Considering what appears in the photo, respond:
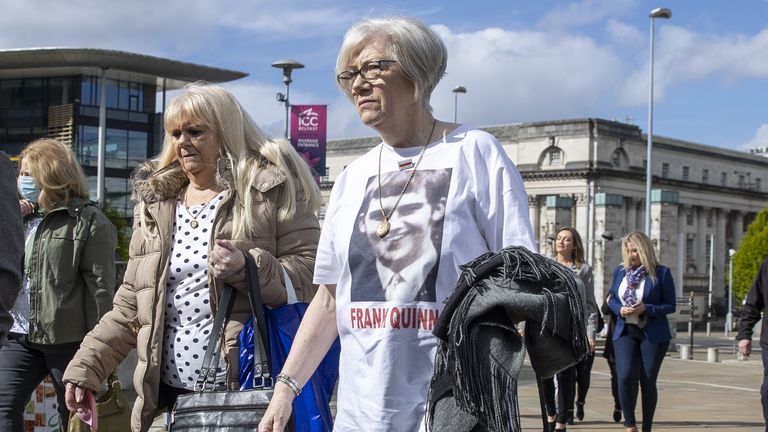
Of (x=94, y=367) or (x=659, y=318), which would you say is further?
(x=659, y=318)

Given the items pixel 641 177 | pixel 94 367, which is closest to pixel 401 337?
pixel 94 367

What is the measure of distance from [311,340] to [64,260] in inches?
135

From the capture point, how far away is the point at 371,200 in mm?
3363

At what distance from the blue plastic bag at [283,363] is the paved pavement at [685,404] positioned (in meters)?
6.96

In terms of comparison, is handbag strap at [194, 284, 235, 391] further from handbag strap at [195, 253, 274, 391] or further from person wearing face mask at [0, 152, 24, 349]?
person wearing face mask at [0, 152, 24, 349]

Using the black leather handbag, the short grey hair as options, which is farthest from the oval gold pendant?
the black leather handbag

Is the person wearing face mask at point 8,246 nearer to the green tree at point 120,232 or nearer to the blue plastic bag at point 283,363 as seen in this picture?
the blue plastic bag at point 283,363

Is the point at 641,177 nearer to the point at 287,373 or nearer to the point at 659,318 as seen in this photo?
the point at 659,318

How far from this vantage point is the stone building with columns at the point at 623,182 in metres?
90.9

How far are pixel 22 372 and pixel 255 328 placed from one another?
272cm

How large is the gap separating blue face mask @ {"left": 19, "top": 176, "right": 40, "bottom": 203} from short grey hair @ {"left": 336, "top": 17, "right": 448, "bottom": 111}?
3830mm

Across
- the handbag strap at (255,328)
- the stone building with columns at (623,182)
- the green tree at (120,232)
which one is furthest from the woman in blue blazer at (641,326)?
the stone building with columns at (623,182)

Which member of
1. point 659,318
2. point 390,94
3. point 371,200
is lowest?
point 659,318

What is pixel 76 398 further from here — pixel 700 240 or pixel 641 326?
pixel 700 240
